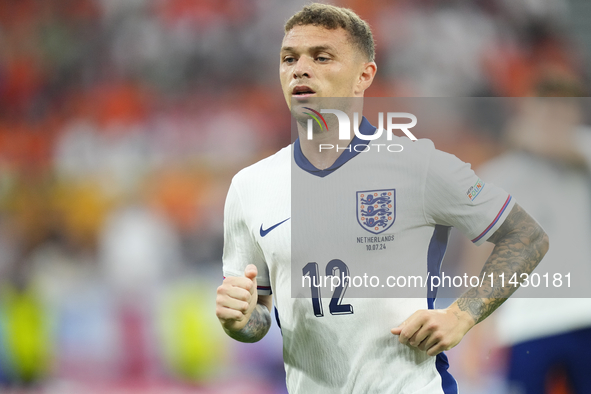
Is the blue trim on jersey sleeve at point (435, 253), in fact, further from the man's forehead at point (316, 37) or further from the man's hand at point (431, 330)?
the man's forehead at point (316, 37)

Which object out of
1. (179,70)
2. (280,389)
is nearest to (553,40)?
(179,70)

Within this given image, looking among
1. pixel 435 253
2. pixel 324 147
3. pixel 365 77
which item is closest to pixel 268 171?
pixel 324 147

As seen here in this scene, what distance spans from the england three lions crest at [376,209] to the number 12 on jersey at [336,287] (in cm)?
17

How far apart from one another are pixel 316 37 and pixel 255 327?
115 cm

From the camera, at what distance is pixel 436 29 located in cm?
550

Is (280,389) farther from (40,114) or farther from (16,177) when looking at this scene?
(40,114)

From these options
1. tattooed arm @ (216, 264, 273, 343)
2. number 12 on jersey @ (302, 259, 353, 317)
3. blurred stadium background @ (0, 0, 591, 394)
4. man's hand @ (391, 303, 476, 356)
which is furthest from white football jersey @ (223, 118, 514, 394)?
blurred stadium background @ (0, 0, 591, 394)

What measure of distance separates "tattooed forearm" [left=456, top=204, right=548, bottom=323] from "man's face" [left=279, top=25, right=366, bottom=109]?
2.62ft

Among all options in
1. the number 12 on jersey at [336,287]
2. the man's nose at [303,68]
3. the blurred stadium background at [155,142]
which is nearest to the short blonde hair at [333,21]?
the man's nose at [303,68]

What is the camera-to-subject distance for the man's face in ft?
7.06

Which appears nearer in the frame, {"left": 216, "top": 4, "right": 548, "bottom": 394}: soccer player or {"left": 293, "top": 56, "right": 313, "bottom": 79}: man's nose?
{"left": 216, "top": 4, "right": 548, "bottom": 394}: soccer player

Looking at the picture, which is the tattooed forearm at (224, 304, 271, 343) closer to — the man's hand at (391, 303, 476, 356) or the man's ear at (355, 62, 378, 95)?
the man's hand at (391, 303, 476, 356)

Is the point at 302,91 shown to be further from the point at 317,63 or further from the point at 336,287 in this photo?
the point at 336,287

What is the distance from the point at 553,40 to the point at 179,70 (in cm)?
370
